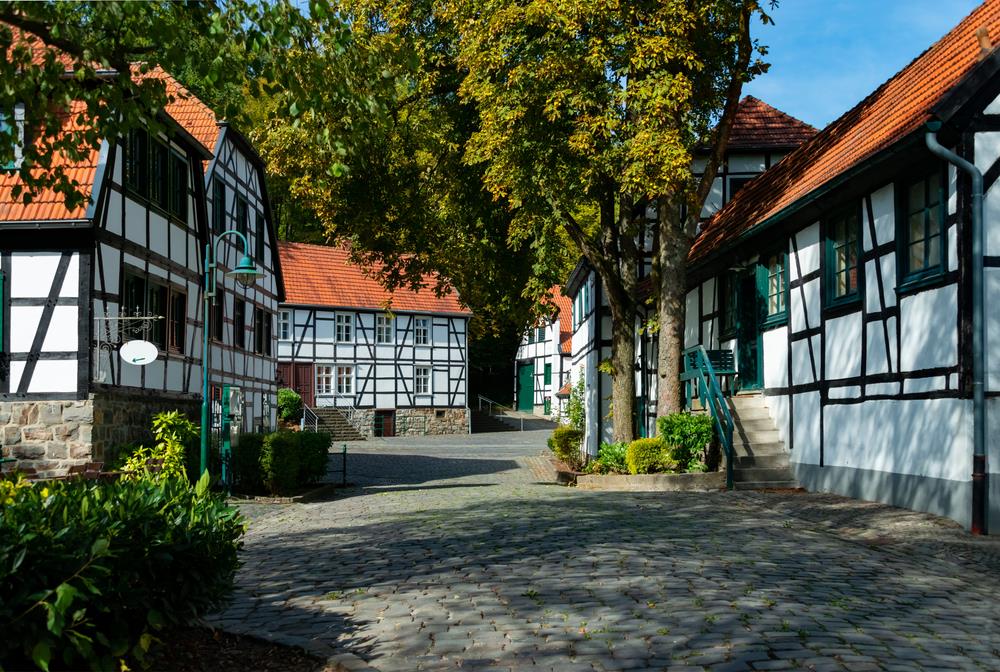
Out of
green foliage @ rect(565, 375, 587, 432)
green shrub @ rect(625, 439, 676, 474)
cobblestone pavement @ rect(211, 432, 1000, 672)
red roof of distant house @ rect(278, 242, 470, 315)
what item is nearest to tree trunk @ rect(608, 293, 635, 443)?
green shrub @ rect(625, 439, 676, 474)

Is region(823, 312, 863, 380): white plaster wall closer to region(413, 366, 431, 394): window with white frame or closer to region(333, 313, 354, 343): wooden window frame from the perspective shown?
region(333, 313, 354, 343): wooden window frame

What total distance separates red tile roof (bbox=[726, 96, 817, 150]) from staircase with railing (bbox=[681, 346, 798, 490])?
271 inches

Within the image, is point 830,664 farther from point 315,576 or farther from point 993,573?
point 315,576

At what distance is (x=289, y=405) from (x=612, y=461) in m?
26.5

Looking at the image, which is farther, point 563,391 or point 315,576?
point 563,391

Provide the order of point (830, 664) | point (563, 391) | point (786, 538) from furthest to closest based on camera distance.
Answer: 1. point (563, 391)
2. point (786, 538)
3. point (830, 664)

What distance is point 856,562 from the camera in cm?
945

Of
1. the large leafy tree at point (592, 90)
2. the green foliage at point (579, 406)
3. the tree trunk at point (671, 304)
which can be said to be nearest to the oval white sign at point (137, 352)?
the large leafy tree at point (592, 90)

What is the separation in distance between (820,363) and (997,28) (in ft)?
16.9

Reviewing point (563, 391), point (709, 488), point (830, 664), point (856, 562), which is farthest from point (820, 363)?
point (563, 391)

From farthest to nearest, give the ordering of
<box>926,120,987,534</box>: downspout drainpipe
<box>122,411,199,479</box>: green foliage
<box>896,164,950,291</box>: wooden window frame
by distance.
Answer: <box>122,411,199,479</box>: green foliage < <box>896,164,950,291</box>: wooden window frame < <box>926,120,987,534</box>: downspout drainpipe

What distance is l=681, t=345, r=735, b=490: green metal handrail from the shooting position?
1655cm

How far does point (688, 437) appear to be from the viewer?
58.5ft

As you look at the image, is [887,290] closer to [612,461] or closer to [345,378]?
[612,461]
